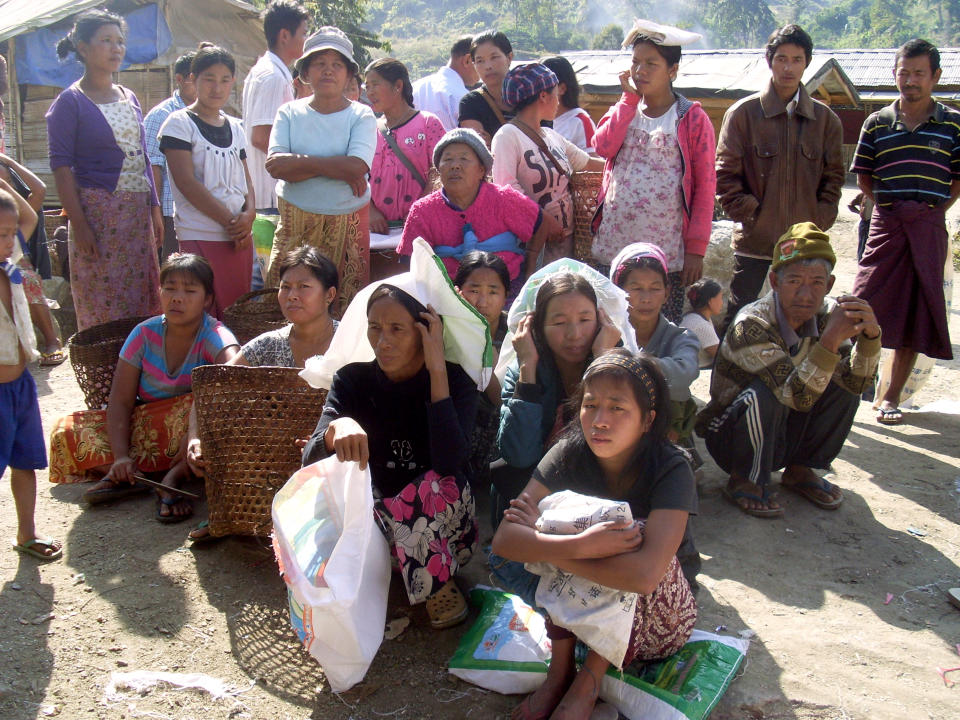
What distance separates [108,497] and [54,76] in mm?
9332

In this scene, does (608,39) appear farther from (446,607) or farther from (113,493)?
(446,607)

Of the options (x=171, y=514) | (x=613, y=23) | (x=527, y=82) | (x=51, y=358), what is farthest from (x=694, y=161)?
(x=613, y=23)

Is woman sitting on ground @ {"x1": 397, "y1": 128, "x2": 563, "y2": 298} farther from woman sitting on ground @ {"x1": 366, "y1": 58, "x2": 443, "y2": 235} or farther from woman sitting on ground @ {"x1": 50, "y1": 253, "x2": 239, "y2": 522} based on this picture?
woman sitting on ground @ {"x1": 50, "y1": 253, "x2": 239, "y2": 522}

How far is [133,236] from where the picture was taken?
16.0 feet

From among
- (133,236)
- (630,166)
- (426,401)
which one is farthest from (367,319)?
(133,236)

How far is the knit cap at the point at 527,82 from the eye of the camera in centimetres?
448

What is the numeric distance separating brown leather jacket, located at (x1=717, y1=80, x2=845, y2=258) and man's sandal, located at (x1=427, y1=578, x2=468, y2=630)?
9.08 ft

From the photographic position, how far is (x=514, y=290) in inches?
170

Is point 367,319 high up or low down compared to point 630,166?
down

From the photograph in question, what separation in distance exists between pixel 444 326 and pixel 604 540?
3.42 feet

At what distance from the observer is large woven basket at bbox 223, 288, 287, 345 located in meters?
4.24

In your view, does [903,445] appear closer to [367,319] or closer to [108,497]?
[367,319]

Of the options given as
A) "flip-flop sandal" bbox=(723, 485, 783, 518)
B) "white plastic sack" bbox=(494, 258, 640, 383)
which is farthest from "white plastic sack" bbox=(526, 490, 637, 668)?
"flip-flop sandal" bbox=(723, 485, 783, 518)

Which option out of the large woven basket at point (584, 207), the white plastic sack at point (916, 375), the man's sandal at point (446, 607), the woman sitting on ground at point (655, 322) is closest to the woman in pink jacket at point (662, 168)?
the large woven basket at point (584, 207)
